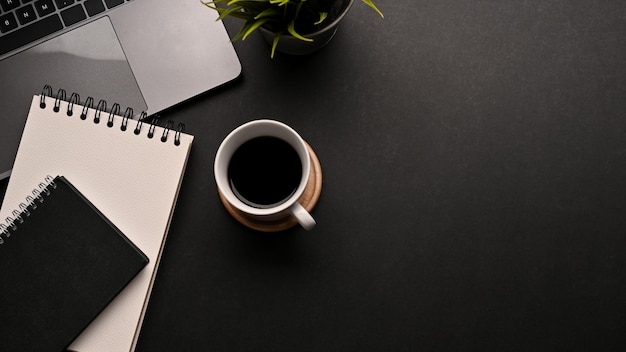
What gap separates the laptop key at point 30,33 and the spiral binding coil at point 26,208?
16 centimetres

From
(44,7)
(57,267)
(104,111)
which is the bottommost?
(57,267)

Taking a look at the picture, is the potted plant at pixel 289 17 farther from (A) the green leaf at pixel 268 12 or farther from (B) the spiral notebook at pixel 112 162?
(B) the spiral notebook at pixel 112 162

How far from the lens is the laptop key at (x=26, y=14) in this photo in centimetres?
72

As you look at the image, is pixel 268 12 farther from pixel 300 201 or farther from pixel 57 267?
pixel 57 267

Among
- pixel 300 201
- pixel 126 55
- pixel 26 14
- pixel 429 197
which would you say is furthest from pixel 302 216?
pixel 26 14

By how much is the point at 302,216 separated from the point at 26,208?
1.07ft

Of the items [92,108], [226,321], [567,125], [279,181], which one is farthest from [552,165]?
[92,108]

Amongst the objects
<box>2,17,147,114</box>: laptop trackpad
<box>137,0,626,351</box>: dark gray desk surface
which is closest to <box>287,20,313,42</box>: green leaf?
<box>137,0,626,351</box>: dark gray desk surface

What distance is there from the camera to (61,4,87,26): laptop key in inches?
28.5

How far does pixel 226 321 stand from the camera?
0.74 metres

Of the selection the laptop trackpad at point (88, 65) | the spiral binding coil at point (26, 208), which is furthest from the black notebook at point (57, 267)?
the laptop trackpad at point (88, 65)

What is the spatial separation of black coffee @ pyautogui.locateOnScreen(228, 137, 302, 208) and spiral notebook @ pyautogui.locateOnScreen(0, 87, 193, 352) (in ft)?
0.27

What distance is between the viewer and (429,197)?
29.5 inches

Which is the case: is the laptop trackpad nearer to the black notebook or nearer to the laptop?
the laptop
